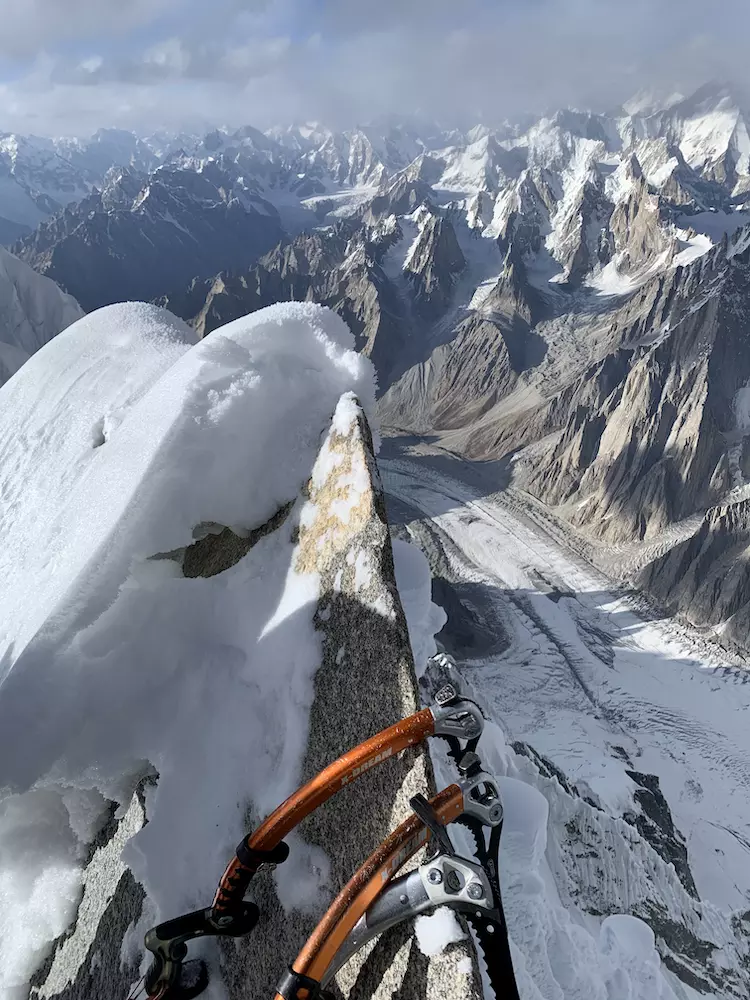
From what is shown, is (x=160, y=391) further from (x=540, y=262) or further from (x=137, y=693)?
(x=540, y=262)

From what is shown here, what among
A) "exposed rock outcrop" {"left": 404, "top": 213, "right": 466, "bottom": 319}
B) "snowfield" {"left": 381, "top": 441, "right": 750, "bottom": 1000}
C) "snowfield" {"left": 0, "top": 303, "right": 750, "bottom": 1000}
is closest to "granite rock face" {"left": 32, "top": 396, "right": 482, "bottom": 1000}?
"snowfield" {"left": 0, "top": 303, "right": 750, "bottom": 1000}

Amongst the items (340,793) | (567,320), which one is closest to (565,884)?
(340,793)

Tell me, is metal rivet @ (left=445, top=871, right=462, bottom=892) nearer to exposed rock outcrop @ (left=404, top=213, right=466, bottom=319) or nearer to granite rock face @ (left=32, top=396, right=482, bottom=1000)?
granite rock face @ (left=32, top=396, right=482, bottom=1000)

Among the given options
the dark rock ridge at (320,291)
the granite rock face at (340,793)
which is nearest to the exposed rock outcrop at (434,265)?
the dark rock ridge at (320,291)

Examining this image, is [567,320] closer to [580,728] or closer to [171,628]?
[580,728]

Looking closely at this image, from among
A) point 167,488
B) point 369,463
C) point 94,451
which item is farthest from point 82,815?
point 369,463

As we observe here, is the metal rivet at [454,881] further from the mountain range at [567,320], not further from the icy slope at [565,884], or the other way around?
the mountain range at [567,320]
